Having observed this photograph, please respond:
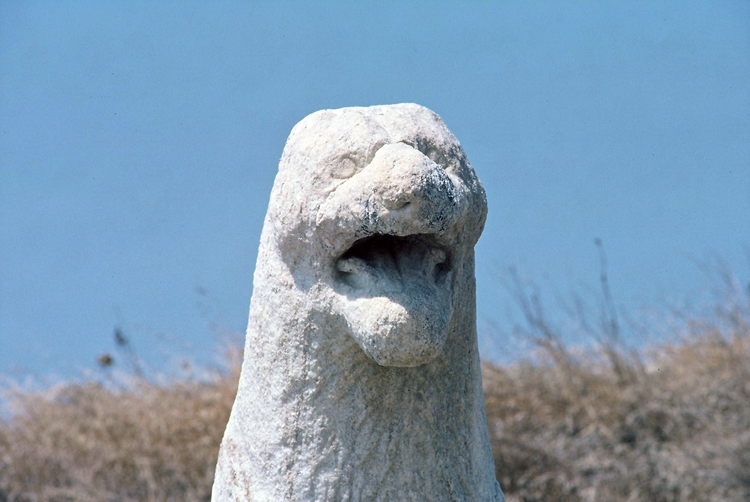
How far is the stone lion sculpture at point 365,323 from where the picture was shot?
53.3 inches

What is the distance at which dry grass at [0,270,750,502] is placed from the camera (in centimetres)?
403

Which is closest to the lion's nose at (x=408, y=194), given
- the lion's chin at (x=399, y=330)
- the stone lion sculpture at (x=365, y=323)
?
the stone lion sculpture at (x=365, y=323)

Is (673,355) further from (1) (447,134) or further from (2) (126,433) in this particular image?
(1) (447,134)

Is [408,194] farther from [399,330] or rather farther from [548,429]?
[548,429]

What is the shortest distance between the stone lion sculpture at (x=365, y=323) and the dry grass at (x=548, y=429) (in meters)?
2.61

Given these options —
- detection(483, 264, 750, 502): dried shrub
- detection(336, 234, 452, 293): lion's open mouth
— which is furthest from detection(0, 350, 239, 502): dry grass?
detection(336, 234, 452, 293): lion's open mouth

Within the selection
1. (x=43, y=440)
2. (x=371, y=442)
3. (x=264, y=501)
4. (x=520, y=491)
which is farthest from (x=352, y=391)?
(x=43, y=440)

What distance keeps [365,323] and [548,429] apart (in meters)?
3.14

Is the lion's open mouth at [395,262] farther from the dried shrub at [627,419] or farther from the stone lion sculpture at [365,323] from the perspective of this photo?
the dried shrub at [627,419]

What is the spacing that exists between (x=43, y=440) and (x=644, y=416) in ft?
9.15

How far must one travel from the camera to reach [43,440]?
4363 mm

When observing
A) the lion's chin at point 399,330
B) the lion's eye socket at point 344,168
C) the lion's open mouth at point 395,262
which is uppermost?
the lion's eye socket at point 344,168

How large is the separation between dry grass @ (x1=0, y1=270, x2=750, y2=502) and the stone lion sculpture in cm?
261

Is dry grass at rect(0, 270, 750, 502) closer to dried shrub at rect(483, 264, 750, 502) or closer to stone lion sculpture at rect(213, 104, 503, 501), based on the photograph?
dried shrub at rect(483, 264, 750, 502)
